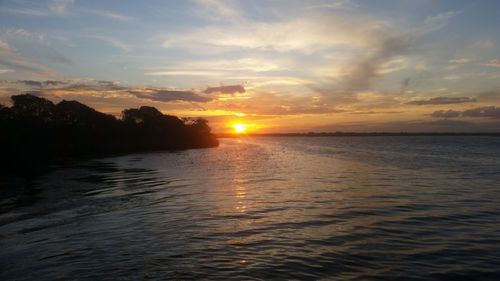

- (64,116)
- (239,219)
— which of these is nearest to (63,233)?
(239,219)

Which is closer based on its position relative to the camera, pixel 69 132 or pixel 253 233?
pixel 253 233

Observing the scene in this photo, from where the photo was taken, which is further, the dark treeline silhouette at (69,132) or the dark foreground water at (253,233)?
the dark treeline silhouette at (69,132)

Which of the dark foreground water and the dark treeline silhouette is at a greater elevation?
the dark treeline silhouette

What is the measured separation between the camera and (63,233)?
17250 millimetres

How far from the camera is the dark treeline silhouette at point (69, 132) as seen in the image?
3167 inches

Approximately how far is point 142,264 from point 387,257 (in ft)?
27.2

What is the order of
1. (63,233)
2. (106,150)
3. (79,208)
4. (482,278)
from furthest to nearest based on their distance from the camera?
(106,150) → (79,208) → (63,233) → (482,278)

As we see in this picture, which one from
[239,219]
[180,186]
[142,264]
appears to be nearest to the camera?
[142,264]

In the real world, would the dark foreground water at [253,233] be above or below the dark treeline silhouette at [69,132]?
below

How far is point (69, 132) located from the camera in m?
102

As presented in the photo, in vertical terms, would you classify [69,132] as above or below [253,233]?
above

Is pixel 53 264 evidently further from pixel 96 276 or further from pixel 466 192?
pixel 466 192

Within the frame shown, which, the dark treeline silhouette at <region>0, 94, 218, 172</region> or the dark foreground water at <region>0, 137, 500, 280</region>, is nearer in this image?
the dark foreground water at <region>0, 137, 500, 280</region>

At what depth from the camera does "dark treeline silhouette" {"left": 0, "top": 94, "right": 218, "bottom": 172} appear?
80438mm
